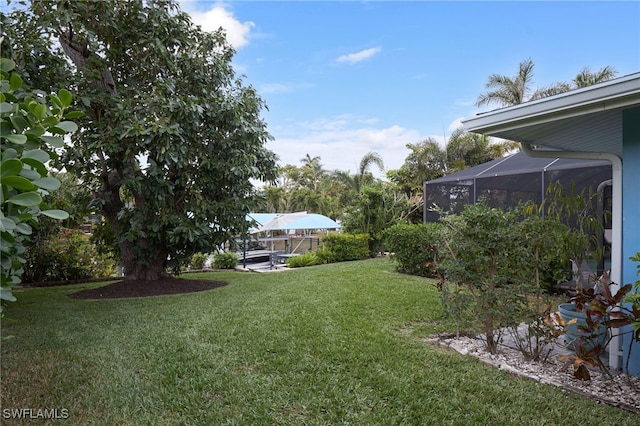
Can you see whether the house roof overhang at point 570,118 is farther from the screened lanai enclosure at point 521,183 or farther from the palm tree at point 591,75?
the palm tree at point 591,75

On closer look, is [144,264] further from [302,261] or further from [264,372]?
[302,261]

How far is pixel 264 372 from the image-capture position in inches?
136

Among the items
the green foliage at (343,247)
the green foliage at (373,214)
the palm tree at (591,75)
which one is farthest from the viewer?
the palm tree at (591,75)

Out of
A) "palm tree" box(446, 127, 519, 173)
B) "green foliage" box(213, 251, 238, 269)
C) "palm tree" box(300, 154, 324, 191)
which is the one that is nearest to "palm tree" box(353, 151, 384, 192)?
"palm tree" box(446, 127, 519, 173)

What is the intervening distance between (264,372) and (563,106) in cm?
359

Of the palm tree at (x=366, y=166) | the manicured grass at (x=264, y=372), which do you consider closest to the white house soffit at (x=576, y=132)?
the manicured grass at (x=264, y=372)

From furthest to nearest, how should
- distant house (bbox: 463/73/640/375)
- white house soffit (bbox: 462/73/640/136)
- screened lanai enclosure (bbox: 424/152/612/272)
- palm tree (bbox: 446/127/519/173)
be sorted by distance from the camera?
palm tree (bbox: 446/127/519/173) → screened lanai enclosure (bbox: 424/152/612/272) → distant house (bbox: 463/73/640/375) → white house soffit (bbox: 462/73/640/136)

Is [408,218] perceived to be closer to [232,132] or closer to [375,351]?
[232,132]

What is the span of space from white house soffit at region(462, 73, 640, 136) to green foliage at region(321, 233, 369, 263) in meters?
9.92

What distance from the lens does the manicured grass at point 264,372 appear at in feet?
9.00

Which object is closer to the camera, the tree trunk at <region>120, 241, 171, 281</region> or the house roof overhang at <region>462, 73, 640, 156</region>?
the house roof overhang at <region>462, 73, 640, 156</region>

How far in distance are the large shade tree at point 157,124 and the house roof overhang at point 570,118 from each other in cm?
481

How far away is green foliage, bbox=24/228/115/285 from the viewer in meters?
9.14

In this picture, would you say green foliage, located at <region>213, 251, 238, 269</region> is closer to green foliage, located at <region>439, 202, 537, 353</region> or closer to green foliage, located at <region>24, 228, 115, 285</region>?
green foliage, located at <region>24, 228, 115, 285</region>
